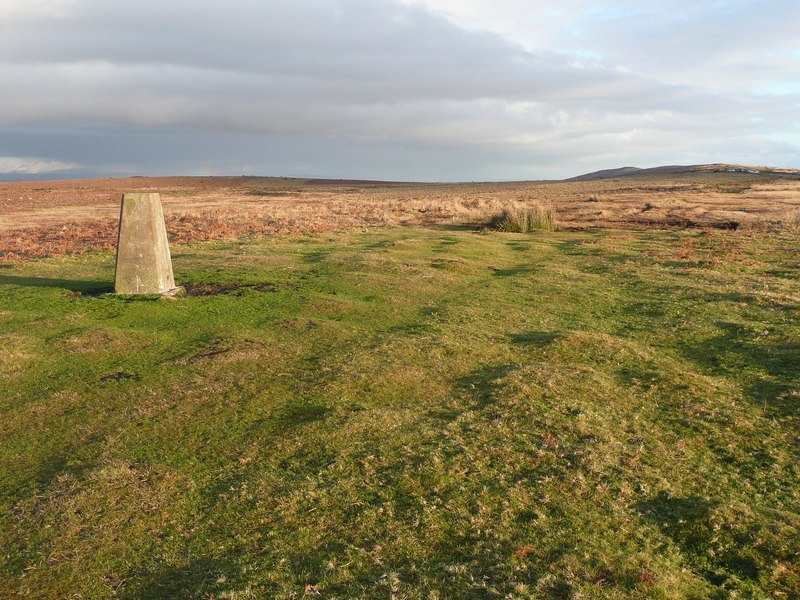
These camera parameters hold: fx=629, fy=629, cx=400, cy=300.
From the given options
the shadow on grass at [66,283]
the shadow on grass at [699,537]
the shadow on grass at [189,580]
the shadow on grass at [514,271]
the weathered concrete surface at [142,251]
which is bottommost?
the shadow on grass at [189,580]

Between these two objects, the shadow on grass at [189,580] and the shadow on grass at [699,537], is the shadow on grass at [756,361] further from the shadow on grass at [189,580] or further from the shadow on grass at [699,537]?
the shadow on grass at [189,580]

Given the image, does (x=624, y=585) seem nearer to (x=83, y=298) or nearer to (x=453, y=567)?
(x=453, y=567)

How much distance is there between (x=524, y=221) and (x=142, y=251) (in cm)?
2166

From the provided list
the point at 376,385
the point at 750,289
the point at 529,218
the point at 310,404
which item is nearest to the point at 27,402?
the point at 310,404

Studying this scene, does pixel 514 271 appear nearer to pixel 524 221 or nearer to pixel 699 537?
pixel 524 221

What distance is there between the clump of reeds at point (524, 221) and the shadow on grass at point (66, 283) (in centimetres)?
2077

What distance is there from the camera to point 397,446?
698cm

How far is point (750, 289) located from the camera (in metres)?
16.1

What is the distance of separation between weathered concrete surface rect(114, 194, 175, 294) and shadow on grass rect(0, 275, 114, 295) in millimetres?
843

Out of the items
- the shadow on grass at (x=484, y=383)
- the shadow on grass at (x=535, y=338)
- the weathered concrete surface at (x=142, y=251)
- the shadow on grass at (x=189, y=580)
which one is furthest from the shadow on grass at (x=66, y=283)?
the shadow on grass at (x=189, y=580)

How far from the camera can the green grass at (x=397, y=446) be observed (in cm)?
495

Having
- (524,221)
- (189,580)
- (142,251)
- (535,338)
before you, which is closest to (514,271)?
(535,338)

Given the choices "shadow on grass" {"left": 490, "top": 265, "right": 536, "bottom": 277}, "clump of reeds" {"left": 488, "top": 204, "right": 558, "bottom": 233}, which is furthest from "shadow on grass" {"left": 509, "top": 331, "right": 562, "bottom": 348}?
"clump of reeds" {"left": 488, "top": 204, "right": 558, "bottom": 233}

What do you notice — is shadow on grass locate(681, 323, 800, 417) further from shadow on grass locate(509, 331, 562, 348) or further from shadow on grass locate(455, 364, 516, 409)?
shadow on grass locate(455, 364, 516, 409)
